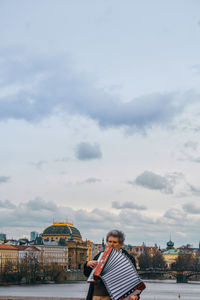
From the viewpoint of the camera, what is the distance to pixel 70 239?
6624 inches

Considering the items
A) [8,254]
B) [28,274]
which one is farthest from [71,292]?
[8,254]

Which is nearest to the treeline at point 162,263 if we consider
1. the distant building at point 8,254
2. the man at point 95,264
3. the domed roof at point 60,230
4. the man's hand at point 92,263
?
the domed roof at point 60,230

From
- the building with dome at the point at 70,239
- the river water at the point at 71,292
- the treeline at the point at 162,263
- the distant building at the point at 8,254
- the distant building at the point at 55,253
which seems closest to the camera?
the river water at the point at 71,292

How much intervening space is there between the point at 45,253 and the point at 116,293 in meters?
149

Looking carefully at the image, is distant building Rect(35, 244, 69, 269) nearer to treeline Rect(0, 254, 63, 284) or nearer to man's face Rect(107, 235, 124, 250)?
treeline Rect(0, 254, 63, 284)

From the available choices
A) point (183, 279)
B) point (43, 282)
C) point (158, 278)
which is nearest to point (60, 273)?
point (43, 282)

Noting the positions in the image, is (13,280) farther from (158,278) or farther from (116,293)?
(116,293)

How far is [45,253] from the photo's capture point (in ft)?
500

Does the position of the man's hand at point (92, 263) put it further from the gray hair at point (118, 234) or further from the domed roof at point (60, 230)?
the domed roof at point (60, 230)

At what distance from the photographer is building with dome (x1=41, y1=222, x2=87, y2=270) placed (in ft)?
529

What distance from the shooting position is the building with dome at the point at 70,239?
161 m

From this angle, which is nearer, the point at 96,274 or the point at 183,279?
the point at 96,274

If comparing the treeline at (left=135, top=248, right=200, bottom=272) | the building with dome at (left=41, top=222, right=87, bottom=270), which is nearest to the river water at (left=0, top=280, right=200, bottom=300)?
the building with dome at (left=41, top=222, right=87, bottom=270)

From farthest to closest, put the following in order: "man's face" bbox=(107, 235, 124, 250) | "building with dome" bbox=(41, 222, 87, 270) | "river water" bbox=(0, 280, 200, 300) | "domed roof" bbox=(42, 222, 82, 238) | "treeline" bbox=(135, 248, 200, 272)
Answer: "domed roof" bbox=(42, 222, 82, 238), "treeline" bbox=(135, 248, 200, 272), "building with dome" bbox=(41, 222, 87, 270), "river water" bbox=(0, 280, 200, 300), "man's face" bbox=(107, 235, 124, 250)
